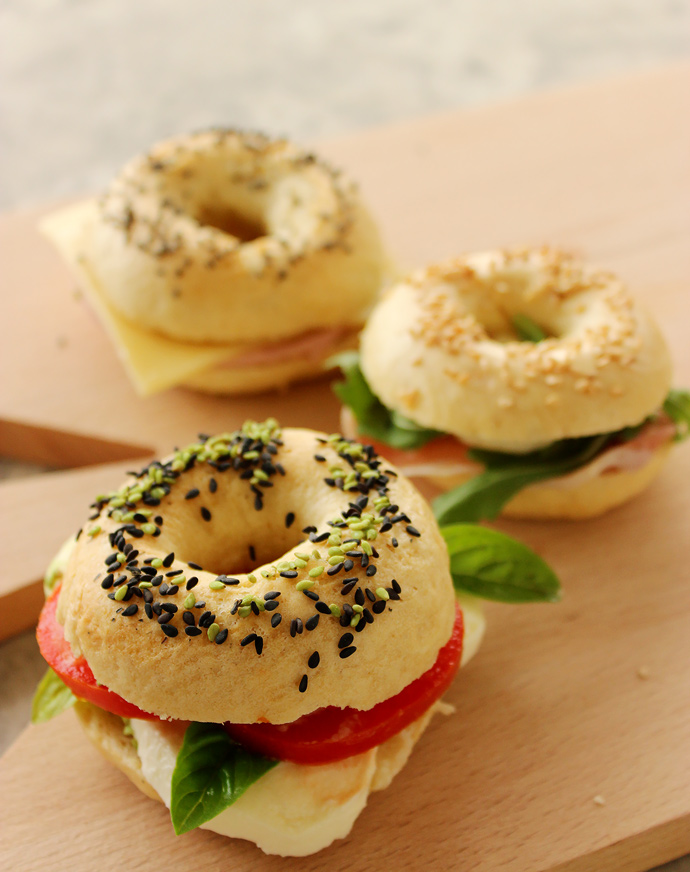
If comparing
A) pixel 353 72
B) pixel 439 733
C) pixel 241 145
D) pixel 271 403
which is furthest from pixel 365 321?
pixel 353 72

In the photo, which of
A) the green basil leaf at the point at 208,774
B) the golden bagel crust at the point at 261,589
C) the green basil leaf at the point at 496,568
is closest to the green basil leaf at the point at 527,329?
the green basil leaf at the point at 496,568

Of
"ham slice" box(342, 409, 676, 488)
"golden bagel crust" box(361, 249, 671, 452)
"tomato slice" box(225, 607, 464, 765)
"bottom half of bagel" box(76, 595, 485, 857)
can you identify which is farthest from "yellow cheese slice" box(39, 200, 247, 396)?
"tomato slice" box(225, 607, 464, 765)

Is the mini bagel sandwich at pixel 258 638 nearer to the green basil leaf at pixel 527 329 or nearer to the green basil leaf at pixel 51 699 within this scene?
the green basil leaf at pixel 51 699

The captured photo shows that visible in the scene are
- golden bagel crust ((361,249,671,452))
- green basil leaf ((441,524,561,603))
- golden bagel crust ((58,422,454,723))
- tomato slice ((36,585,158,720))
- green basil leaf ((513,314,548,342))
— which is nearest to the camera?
golden bagel crust ((58,422,454,723))

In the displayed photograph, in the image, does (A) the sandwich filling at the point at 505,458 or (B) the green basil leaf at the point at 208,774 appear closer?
(B) the green basil leaf at the point at 208,774

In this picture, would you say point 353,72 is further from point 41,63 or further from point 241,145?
point 241,145

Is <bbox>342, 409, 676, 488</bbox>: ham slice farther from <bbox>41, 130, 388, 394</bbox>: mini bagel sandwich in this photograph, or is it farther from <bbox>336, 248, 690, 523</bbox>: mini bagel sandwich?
<bbox>41, 130, 388, 394</bbox>: mini bagel sandwich

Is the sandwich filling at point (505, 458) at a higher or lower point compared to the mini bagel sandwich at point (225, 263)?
lower
